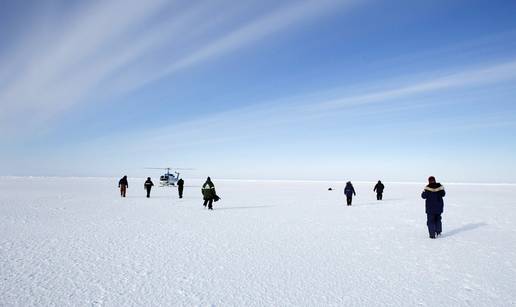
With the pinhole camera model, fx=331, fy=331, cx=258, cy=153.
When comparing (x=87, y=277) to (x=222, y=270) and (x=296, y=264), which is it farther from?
(x=296, y=264)

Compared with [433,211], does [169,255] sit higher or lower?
lower

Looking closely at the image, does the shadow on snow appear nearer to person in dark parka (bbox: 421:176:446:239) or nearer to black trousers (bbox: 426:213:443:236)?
black trousers (bbox: 426:213:443:236)

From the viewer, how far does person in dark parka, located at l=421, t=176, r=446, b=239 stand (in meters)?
8.59

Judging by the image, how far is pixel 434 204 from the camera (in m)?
8.60

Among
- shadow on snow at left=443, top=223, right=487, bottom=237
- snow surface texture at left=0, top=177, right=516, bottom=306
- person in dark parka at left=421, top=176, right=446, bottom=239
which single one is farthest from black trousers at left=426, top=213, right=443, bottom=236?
shadow on snow at left=443, top=223, right=487, bottom=237

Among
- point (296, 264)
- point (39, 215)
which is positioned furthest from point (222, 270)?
point (39, 215)

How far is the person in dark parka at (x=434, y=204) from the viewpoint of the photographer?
8.59 metres

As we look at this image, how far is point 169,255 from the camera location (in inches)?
267

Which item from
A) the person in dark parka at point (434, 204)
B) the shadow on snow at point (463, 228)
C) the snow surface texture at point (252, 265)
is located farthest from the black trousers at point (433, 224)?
the shadow on snow at point (463, 228)

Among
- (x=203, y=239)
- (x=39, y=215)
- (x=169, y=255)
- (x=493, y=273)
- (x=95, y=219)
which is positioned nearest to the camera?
(x=493, y=273)

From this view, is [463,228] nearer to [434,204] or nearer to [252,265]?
[434,204]

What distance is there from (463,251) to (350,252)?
8.38 feet

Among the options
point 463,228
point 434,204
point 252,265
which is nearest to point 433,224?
point 434,204

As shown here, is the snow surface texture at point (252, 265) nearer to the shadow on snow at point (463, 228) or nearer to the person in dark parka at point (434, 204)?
the shadow on snow at point (463, 228)
